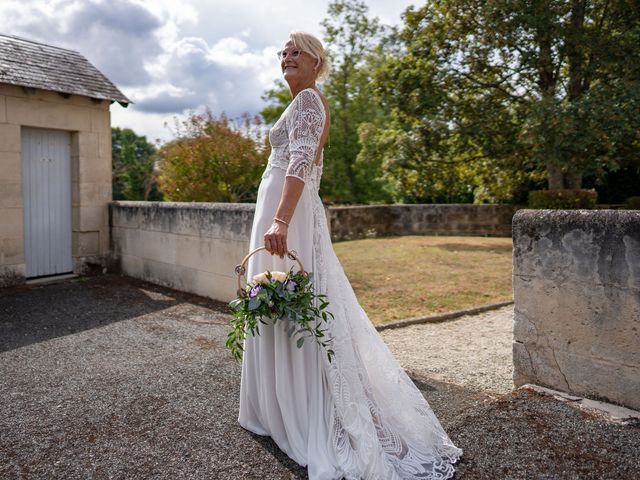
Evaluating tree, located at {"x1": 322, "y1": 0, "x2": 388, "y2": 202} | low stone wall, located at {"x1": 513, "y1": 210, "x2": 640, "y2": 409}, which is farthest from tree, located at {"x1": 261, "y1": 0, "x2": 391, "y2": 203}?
low stone wall, located at {"x1": 513, "y1": 210, "x2": 640, "y2": 409}

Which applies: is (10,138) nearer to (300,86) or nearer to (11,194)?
(11,194)

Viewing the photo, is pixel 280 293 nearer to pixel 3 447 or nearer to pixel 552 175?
pixel 3 447

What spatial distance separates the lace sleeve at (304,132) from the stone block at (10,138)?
6625 mm

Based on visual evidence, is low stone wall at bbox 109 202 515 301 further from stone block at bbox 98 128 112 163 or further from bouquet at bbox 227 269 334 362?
bouquet at bbox 227 269 334 362

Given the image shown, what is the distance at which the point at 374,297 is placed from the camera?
7.59m

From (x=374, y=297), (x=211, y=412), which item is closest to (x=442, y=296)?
(x=374, y=297)

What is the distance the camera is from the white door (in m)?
8.22

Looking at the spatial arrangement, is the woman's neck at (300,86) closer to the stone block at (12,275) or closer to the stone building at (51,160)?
the stone building at (51,160)

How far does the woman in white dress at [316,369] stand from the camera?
267 centimetres

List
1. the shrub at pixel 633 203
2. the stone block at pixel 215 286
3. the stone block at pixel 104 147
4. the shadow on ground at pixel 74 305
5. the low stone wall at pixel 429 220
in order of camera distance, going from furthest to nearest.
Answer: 1. the low stone wall at pixel 429 220
2. the shrub at pixel 633 203
3. the stone block at pixel 104 147
4. the stone block at pixel 215 286
5. the shadow on ground at pixel 74 305

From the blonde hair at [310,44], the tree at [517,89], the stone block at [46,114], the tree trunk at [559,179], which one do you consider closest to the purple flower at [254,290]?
the blonde hair at [310,44]

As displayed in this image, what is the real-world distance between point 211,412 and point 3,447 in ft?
3.86

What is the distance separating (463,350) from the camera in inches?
203

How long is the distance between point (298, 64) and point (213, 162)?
8.07 metres
